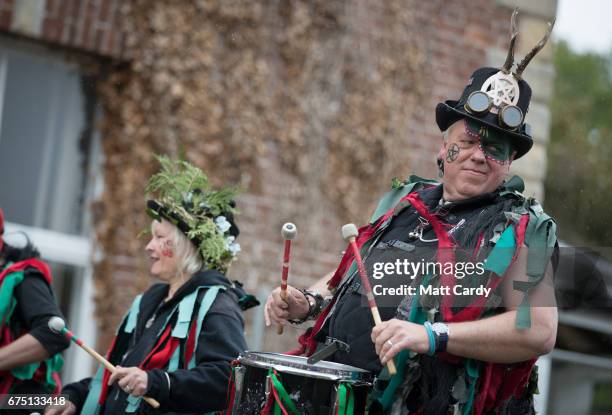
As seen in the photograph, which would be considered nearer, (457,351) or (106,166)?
(457,351)

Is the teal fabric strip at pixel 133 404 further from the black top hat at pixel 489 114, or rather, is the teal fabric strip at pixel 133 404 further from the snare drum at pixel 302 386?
the black top hat at pixel 489 114

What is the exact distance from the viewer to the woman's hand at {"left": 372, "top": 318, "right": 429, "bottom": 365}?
334cm

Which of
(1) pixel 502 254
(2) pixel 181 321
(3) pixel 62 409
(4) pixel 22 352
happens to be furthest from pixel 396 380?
(4) pixel 22 352

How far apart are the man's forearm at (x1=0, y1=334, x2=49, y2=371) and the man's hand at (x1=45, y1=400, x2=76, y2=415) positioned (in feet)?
1.02

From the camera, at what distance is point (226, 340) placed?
181 inches

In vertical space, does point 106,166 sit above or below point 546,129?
below

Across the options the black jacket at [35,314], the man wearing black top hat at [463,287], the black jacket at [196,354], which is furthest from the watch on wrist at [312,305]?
the black jacket at [35,314]

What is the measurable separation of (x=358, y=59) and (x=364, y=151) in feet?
2.13

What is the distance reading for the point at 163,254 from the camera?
4.89 metres

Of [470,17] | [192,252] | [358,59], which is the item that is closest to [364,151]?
[358,59]

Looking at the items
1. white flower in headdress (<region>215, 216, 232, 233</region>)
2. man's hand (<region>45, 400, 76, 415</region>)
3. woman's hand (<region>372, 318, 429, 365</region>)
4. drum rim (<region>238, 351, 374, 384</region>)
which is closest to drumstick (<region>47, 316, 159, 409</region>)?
man's hand (<region>45, 400, 76, 415</region>)

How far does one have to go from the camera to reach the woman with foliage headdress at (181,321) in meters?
4.44

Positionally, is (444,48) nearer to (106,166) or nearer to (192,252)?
(106,166)

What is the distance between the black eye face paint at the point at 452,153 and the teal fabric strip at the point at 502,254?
0.38 metres
